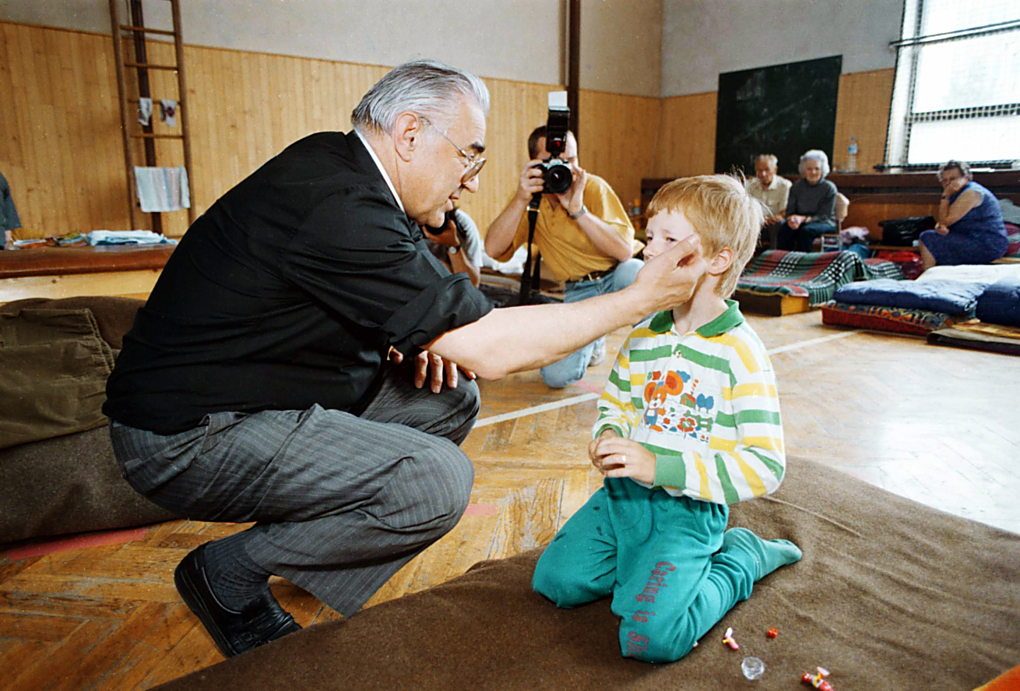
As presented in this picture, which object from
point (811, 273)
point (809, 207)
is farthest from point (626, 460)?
point (809, 207)

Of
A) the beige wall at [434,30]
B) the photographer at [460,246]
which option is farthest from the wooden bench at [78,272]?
the beige wall at [434,30]

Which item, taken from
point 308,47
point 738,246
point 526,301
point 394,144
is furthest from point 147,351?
point 308,47

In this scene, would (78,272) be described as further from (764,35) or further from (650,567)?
(764,35)

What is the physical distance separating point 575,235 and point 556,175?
1.71 feet

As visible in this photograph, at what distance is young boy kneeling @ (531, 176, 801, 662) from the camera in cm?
128

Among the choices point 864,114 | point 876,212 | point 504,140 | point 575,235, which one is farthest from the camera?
point 504,140

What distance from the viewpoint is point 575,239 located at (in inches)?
125

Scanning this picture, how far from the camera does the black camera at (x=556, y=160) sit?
2.59m

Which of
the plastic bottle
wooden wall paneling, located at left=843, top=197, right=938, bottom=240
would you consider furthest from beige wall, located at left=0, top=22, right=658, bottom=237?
wooden wall paneling, located at left=843, top=197, right=938, bottom=240

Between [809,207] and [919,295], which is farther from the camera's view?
[809,207]

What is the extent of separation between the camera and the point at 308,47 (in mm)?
7027

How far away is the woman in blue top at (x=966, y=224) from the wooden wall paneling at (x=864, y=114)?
214 cm

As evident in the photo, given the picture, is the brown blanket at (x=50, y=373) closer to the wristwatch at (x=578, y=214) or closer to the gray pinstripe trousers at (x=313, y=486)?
the gray pinstripe trousers at (x=313, y=486)

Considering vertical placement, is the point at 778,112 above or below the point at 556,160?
above
